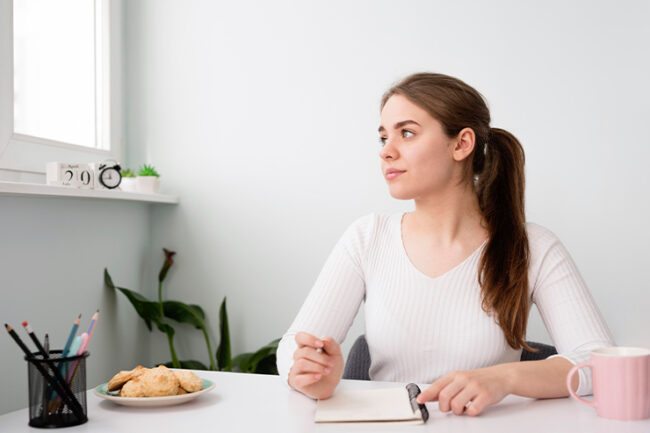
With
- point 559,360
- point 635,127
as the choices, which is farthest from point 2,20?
point 635,127

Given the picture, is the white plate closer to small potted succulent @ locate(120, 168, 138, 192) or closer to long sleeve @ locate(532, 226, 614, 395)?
long sleeve @ locate(532, 226, 614, 395)

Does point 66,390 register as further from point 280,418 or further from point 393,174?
point 393,174

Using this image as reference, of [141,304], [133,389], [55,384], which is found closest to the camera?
[55,384]

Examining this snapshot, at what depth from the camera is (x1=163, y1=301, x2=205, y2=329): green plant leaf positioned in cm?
229

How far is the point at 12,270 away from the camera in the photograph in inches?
65.3

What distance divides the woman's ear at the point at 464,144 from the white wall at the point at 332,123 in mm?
700

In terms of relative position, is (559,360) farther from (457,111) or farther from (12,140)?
(12,140)

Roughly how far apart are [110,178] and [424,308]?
115 cm

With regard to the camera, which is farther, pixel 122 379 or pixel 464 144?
pixel 464 144

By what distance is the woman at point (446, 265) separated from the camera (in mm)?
1371

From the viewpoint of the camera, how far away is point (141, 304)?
86.0 inches

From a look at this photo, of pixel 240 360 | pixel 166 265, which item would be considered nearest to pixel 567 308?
pixel 240 360

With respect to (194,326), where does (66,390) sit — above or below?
above

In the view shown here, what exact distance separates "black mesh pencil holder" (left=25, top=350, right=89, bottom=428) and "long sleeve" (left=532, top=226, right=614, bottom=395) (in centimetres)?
85
